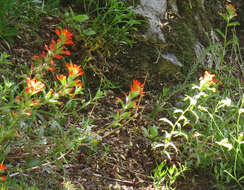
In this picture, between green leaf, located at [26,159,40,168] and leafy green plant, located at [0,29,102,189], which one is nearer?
leafy green plant, located at [0,29,102,189]

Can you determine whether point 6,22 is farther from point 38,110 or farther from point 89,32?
point 38,110

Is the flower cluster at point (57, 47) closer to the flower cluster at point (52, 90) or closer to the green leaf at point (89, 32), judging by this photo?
the flower cluster at point (52, 90)

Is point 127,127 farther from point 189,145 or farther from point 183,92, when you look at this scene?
point 183,92

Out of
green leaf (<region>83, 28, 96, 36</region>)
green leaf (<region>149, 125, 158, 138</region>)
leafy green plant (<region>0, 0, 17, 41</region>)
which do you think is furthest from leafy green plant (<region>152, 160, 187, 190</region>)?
leafy green plant (<region>0, 0, 17, 41</region>)

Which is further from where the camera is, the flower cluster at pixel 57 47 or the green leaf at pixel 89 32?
the green leaf at pixel 89 32

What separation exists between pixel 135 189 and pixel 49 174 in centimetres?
53

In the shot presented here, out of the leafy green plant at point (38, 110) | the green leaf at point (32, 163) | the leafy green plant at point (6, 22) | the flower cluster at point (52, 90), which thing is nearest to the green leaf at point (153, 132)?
the leafy green plant at point (38, 110)

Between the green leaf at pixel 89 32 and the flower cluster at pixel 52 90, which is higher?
the flower cluster at pixel 52 90

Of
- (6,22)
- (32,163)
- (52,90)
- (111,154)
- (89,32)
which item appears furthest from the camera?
(89,32)

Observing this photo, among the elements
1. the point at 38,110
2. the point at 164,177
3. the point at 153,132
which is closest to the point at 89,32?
the point at 153,132

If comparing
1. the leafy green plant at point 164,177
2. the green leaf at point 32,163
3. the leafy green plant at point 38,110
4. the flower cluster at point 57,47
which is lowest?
the leafy green plant at point 164,177

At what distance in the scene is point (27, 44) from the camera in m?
2.36

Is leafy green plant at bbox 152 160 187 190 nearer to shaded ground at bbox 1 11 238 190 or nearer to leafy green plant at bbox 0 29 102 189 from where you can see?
shaded ground at bbox 1 11 238 190

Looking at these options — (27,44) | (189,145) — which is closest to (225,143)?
(189,145)
